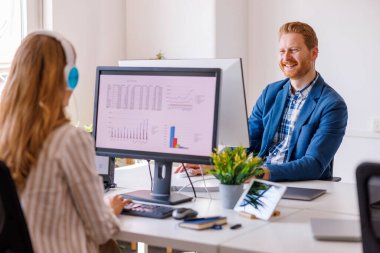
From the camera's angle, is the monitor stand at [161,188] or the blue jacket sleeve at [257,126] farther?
the blue jacket sleeve at [257,126]

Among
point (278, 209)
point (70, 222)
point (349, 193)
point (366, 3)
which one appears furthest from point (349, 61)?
point (70, 222)

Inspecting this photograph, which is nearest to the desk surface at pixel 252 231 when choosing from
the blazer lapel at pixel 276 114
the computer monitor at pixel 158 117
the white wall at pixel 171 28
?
the computer monitor at pixel 158 117

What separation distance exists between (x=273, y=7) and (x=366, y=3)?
715 mm

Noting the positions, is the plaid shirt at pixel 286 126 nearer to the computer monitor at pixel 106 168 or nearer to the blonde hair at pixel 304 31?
the blonde hair at pixel 304 31

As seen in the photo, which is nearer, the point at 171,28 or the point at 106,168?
the point at 106,168

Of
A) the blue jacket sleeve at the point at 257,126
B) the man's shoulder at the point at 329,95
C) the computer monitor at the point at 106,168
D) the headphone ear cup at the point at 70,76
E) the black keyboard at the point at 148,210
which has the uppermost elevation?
the headphone ear cup at the point at 70,76

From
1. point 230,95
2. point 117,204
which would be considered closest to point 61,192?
point 117,204

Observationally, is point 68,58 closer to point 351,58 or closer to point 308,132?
point 308,132

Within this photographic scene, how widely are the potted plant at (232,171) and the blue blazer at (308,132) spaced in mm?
465

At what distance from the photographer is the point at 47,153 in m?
1.59

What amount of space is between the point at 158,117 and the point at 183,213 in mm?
424

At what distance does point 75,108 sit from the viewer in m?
4.27

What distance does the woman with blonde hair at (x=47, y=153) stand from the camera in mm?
1585

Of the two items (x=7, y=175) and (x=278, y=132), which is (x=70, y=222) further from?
(x=278, y=132)
